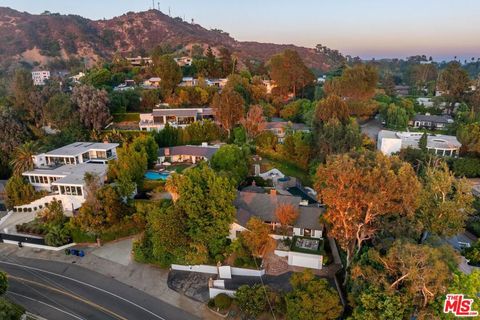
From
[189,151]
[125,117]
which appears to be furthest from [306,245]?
[125,117]

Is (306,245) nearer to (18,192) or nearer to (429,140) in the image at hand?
(18,192)

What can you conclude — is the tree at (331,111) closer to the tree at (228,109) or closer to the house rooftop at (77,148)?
the tree at (228,109)

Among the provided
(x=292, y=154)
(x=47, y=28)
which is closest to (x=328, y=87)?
(x=292, y=154)

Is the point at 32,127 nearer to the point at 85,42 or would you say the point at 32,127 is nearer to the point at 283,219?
the point at 283,219

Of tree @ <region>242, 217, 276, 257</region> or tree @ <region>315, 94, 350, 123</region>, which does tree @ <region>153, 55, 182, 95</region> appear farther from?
tree @ <region>242, 217, 276, 257</region>

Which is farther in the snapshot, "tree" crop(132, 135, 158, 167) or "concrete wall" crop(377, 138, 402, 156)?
"concrete wall" crop(377, 138, 402, 156)

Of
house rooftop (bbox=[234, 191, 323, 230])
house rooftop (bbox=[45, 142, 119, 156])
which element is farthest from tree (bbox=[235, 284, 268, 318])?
house rooftop (bbox=[45, 142, 119, 156])

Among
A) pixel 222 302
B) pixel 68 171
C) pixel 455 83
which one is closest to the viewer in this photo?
pixel 222 302
